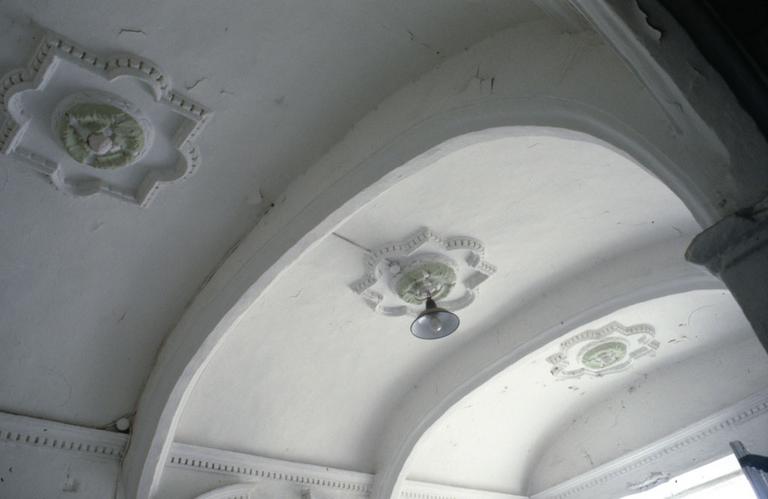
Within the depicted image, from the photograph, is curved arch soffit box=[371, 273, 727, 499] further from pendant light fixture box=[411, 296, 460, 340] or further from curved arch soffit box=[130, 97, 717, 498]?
curved arch soffit box=[130, 97, 717, 498]

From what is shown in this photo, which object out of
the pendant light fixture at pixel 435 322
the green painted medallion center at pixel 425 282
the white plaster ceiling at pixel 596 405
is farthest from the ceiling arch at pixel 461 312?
the pendant light fixture at pixel 435 322

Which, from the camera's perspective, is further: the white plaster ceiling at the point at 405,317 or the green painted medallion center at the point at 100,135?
the white plaster ceiling at the point at 405,317

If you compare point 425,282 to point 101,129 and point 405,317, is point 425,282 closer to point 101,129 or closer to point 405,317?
point 405,317

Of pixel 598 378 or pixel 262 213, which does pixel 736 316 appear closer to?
pixel 598 378

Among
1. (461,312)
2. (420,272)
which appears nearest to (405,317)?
(461,312)

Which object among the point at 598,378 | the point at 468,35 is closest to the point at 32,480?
the point at 468,35

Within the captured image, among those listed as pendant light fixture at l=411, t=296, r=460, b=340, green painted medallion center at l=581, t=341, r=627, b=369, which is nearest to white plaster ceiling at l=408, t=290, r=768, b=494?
green painted medallion center at l=581, t=341, r=627, b=369

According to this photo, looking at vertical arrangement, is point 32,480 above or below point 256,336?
below

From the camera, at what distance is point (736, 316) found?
6289 mm

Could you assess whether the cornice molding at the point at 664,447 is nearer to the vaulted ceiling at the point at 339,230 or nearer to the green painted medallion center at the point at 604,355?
the vaulted ceiling at the point at 339,230

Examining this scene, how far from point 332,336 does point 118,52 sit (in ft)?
9.92

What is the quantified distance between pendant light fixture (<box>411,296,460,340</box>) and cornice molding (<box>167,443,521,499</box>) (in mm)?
2300

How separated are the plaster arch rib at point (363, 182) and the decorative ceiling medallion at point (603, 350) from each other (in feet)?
11.8

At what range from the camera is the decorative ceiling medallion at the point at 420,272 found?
457cm
